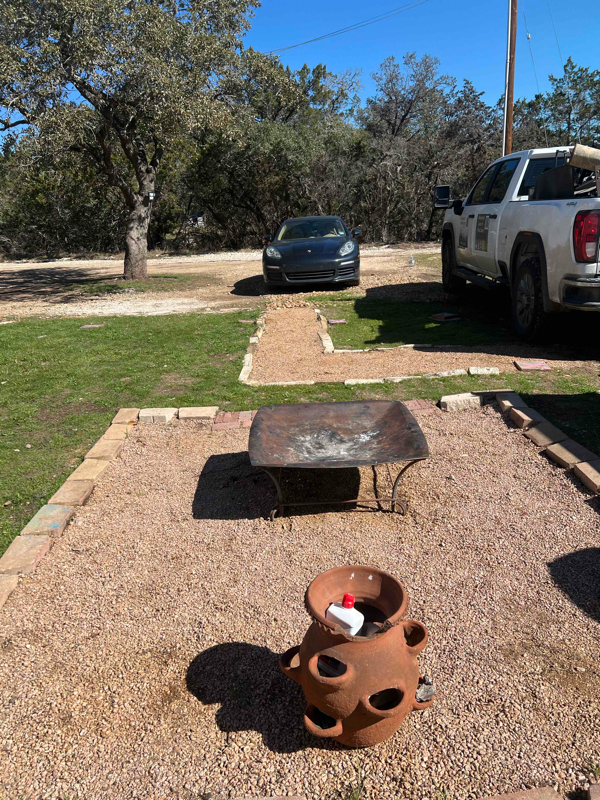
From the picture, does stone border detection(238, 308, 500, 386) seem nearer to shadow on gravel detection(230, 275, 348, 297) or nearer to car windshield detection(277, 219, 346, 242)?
shadow on gravel detection(230, 275, 348, 297)

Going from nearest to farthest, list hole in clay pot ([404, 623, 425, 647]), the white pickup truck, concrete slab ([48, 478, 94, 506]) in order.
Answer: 1. hole in clay pot ([404, 623, 425, 647])
2. concrete slab ([48, 478, 94, 506])
3. the white pickup truck

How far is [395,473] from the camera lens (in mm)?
4574

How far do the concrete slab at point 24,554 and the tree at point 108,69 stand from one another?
9.42 m

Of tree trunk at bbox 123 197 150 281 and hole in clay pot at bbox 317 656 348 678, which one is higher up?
tree trunk at bbox 123 197 150 281

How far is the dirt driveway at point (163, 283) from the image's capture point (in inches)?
487

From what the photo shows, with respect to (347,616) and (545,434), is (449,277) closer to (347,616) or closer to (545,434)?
(545,434)

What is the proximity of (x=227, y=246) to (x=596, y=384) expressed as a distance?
2143cm

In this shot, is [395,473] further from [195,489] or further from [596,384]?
[596,384]

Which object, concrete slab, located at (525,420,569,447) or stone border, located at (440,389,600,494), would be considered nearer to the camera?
stone border, located at (440,389,600,494)

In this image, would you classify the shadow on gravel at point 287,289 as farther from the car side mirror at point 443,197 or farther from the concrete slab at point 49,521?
the concrete slab at point 49,521

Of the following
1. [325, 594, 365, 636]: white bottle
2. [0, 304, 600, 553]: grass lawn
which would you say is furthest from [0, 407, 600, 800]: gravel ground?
[0, 304, 600, 553]: grass lawn

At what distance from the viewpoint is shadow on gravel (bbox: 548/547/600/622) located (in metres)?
3.08

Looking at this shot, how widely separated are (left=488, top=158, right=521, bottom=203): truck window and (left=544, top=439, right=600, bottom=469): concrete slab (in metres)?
4.62

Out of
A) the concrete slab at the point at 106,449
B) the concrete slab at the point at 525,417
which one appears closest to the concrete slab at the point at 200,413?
the concrete slab at the point at 106,449
